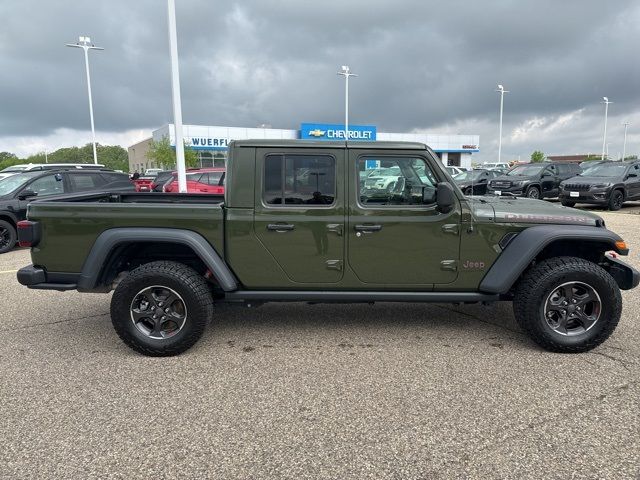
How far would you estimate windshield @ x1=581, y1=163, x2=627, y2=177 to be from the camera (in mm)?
15092

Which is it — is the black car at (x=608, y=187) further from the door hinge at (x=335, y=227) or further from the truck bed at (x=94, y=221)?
the truck bed at (x=94, y=221)

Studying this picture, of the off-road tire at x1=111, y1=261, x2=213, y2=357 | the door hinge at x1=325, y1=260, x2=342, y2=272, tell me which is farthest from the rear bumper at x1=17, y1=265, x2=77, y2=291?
the door hinge at x1=325, y1=260, x2=342, y2=272

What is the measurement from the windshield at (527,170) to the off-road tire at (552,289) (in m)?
15.4

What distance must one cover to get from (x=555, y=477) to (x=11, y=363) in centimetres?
402

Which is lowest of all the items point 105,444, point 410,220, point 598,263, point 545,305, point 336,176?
point 105,444

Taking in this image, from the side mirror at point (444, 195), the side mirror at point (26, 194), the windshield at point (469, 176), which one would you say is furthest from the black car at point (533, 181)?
the side mirror at point (26, 194)

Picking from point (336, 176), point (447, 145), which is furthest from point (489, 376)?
point (447, 145)

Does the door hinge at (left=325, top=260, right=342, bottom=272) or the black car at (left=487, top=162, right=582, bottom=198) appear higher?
the black car at (left=487, top=162, right=582, bottom=198)

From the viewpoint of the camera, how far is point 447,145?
189 ft

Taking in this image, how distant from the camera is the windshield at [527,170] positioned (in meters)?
17.8

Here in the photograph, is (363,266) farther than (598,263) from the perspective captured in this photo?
No

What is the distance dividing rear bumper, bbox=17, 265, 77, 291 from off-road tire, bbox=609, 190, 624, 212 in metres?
15.7

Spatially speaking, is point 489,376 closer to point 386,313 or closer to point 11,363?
point 386,313

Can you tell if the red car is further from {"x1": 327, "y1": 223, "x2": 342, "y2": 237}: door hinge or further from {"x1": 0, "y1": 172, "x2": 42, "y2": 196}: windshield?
{"x1": 327, "y1": 223, "x2": 342, "y2": 237}: door hinge
